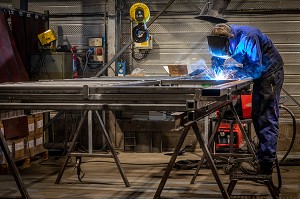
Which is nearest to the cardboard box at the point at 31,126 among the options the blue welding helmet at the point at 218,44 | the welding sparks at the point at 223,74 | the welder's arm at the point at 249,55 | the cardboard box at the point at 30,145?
the cardboard box at the point at 30,145

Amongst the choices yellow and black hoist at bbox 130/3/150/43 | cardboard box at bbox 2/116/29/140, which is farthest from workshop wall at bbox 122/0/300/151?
cardboard box at bbox 2/116/29/140

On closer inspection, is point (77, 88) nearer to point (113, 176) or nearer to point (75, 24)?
point (113, 176)

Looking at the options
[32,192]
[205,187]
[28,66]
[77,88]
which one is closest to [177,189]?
[205,187]

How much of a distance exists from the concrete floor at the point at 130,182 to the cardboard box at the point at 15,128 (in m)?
0.54

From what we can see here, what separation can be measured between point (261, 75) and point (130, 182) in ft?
7.08

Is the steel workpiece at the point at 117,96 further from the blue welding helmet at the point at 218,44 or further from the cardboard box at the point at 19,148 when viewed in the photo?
the cardboard box at the point at 19,148

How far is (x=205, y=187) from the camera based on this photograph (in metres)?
6.75

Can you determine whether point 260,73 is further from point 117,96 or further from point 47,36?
point 47,36

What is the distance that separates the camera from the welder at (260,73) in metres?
6.14

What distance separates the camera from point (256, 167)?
5.82m

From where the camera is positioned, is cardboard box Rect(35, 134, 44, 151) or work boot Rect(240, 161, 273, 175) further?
cardboard box Rect(35, 134, 44, 151)

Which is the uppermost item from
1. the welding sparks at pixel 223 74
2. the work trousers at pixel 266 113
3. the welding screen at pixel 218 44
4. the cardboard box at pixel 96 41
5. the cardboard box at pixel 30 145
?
the cardboard box at pixel 96 41

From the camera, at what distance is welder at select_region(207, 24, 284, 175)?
6.14 m

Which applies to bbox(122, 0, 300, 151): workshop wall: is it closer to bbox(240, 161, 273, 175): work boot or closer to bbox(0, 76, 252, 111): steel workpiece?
bbox(240, 161, 273, 175): work boot
